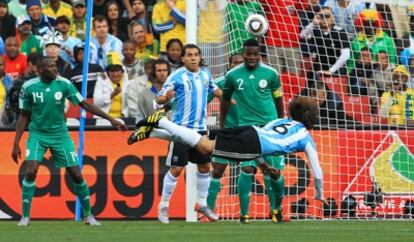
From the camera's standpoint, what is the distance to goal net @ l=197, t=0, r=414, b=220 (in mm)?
17641

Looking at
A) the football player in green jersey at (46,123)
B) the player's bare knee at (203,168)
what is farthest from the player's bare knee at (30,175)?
the player's bare knee at (203,168)

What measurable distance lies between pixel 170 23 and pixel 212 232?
31.5 feet

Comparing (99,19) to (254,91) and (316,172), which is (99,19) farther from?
(316,172)

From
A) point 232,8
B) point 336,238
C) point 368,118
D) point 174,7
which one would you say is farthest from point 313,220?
point 174,7

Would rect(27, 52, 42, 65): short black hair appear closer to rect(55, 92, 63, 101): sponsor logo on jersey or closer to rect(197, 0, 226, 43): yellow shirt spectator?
rect(197, 0, 226, 43): yellow shirt spectator

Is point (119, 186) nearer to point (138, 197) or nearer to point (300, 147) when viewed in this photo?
point (138, 197)

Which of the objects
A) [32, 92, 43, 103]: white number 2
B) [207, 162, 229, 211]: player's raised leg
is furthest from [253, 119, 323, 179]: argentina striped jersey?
[32, 92, 43, 103]: white number 2

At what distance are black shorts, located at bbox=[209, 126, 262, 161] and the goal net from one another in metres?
4.51

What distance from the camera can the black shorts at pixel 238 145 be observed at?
41.7 feet

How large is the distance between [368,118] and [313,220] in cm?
240

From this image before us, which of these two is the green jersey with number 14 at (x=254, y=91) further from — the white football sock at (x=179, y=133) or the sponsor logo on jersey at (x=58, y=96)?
the white football sock at (x=179, y=133)

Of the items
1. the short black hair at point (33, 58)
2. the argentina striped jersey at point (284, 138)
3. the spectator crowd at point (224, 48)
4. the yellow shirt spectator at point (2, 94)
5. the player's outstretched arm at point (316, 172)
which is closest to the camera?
the player's outstretched arm at point (316, 172)

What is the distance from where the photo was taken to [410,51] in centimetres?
1922

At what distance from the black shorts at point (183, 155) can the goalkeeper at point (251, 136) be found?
218 centimetres
